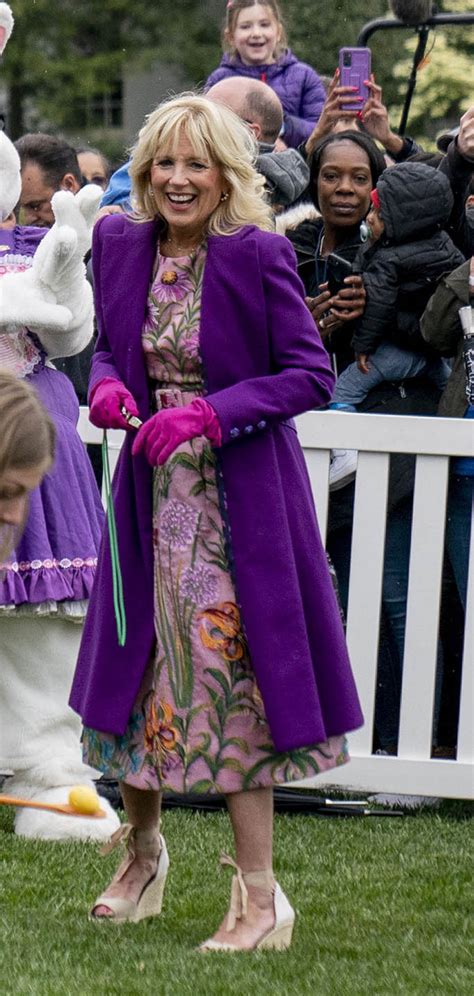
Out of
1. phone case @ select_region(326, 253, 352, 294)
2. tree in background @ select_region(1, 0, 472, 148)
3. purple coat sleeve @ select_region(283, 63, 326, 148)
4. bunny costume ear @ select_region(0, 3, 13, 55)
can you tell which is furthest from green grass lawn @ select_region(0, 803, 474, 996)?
tree in background @ select_region(1, 0, 472, 148)

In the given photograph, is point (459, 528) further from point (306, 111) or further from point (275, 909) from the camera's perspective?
point (306, 111)

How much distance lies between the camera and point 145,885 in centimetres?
378

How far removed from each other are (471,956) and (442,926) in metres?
0.25

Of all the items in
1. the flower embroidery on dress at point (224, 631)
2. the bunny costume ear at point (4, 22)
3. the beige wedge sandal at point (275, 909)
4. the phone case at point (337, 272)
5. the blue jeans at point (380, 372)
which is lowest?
the beige wedge sandal at point (275, 909)

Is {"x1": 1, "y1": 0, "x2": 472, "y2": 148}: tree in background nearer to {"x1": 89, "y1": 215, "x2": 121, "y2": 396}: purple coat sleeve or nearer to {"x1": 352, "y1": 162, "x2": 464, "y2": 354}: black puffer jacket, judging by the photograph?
{"x1": 352, "y1": 162, "x2": 464, "y2": 354}: black puffer jacket

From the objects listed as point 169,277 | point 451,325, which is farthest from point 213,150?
point 451,325

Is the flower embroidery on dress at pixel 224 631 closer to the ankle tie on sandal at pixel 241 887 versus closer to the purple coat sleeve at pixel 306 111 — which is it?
the ankle tie on sandal at pixel 241 887

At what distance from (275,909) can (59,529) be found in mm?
1452

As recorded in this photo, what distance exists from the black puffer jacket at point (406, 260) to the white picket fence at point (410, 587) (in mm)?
500

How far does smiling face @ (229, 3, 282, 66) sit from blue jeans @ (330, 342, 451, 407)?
2397 mm

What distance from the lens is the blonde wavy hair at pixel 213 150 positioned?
3611 mm

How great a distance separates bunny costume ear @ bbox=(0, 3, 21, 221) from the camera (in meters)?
4.67

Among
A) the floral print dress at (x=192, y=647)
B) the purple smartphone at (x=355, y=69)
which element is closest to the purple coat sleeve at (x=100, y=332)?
the floral print dress at (x=192, y=647)

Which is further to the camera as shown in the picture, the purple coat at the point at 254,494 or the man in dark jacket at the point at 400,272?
the man in dark jacket at the point at 400,272
